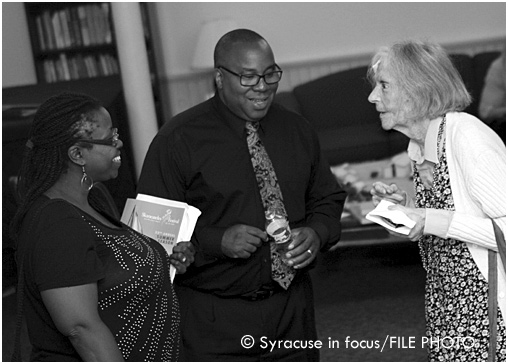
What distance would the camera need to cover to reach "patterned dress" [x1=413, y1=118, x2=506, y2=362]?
2154mm

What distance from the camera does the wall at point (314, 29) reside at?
751cm

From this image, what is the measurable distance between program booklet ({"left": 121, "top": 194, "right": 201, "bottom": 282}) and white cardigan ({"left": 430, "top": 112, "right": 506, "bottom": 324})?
84cm

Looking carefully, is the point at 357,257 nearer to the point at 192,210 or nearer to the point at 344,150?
the point at 344,150

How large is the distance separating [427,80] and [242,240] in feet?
2.50

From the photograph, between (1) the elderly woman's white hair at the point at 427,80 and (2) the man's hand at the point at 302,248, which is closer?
(1) the elderly woman's white hair at the point at 427,80

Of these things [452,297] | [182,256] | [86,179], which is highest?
[86,179]

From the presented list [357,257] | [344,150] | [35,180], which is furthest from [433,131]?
[344,150]

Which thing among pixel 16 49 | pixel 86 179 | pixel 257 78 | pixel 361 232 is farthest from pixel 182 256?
pixel 16 49

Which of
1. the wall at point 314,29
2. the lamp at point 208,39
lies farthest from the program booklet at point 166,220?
the wall at point 314,29

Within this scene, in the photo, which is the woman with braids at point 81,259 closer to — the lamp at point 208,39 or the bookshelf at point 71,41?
the lamp at point 208,39

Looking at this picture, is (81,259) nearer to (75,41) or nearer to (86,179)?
(86,179)

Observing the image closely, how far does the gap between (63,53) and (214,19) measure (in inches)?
60.0

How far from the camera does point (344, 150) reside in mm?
6742

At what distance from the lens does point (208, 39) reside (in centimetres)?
718
